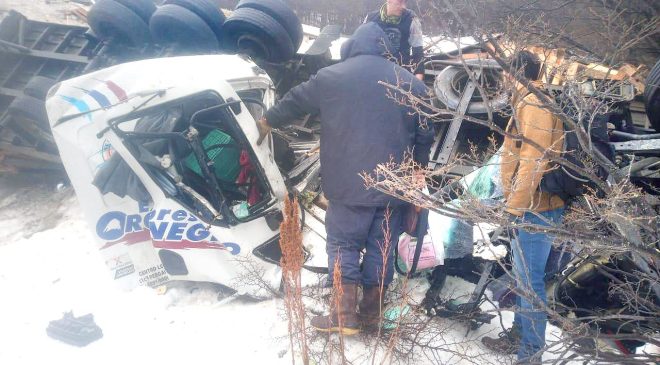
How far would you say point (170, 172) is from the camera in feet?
10.8

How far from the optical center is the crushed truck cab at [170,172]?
319cm

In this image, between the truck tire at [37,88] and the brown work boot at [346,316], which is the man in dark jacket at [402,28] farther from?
the truck tire at [37,88]

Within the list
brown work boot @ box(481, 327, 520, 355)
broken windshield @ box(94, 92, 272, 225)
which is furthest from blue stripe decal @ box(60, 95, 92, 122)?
brown work boot @ box(481, 327, 520, 355)

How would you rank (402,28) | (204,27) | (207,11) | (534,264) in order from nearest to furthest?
1. (534,264)
2. (402,28)
3. (204,27)
4. (207,11)

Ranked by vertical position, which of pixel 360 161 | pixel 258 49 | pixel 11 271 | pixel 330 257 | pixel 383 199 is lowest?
pixel 11 271

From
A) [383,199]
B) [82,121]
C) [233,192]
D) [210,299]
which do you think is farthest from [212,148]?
[383,199]

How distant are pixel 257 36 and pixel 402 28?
170 centimetres

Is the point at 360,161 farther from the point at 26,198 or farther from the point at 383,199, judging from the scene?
the point at 26,198

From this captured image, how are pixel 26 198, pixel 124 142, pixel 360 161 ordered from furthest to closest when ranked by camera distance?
1. pixel 26 198
2. pixel 124 142
3. pixel 360 161

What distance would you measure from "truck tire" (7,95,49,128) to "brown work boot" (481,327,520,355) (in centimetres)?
495

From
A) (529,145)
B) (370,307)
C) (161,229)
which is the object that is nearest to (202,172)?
(161,229)

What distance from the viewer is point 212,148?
143 inches

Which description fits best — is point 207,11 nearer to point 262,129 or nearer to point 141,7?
point 141,7

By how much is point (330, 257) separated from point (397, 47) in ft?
7.51
